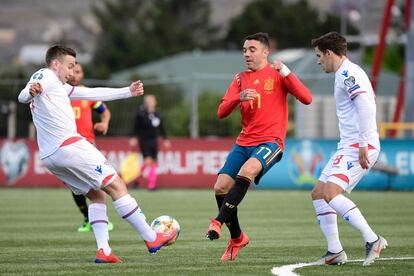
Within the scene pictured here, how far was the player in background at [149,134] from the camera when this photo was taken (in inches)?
1093

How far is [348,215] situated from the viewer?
1140 centimetres

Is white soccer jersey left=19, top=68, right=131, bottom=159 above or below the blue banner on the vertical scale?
above

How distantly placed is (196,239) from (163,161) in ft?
46.9

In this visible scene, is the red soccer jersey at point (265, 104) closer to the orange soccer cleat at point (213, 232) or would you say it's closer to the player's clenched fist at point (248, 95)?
the player's clenched fist at point (248, 95)

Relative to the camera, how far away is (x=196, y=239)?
48.0 ft

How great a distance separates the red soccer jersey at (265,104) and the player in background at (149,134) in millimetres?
15225

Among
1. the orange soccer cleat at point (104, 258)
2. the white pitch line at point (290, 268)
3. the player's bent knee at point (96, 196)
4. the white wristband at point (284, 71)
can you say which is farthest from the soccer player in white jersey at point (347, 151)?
the player's bent knee at point (96, 196)

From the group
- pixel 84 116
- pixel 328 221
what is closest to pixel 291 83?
pixel 328 221

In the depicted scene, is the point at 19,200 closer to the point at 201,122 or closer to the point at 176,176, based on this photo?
the point at 176,176

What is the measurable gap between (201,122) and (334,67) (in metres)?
20.8

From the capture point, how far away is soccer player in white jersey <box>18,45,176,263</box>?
11.5 meters

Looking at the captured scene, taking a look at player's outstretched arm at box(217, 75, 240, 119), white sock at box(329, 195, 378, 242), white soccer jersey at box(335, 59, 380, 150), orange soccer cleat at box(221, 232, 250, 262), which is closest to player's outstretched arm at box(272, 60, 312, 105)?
player's outstretched arm at box(217, 75, 240, 119)

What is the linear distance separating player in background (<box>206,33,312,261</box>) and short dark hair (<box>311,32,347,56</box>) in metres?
0.60

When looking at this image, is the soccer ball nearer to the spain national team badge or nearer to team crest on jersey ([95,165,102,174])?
team crest on jersey ([95,165,102,174])
